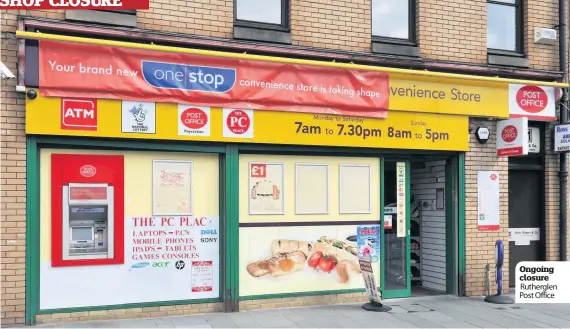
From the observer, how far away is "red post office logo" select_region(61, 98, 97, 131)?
→ 7.56 metres

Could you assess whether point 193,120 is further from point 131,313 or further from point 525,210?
point 525,210

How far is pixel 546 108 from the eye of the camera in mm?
10562

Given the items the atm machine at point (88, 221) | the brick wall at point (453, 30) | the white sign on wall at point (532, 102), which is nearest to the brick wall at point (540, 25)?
the white sign on wall at point (532, 102)

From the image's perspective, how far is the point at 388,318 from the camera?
8.45m

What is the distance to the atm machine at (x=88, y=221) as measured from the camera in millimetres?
7812

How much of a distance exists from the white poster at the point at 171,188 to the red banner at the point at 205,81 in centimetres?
95

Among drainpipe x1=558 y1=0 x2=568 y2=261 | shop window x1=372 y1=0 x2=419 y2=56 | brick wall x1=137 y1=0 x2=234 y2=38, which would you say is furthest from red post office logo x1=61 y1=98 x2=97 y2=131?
drainpipe x1=558 y1=0 x2=568 y2=261

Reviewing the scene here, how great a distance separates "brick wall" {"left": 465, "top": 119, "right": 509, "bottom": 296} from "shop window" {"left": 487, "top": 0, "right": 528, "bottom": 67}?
4.53ft

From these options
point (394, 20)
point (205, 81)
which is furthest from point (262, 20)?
point (394, 20)

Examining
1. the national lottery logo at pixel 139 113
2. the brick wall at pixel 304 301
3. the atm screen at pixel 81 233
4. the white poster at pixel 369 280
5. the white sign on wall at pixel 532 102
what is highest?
the white sign on wall at pixel 532 102

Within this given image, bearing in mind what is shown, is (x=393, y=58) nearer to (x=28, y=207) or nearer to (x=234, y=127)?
(x=234, y=127)

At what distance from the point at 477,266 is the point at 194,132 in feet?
18.0

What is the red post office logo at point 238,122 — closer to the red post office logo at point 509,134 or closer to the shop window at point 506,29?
the red post office logo at point 509,134

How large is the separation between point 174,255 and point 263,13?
393cm
